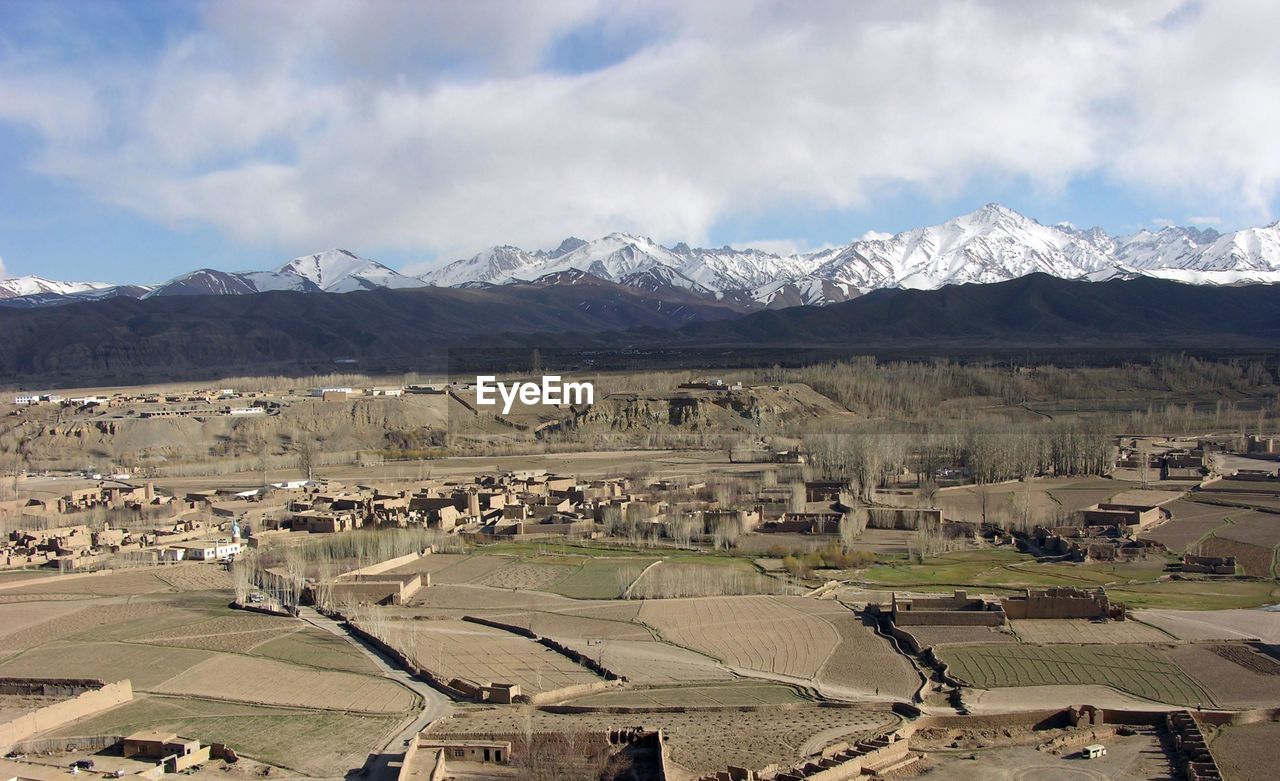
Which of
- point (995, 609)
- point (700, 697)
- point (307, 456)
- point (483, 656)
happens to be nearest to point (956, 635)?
point (995, 609)

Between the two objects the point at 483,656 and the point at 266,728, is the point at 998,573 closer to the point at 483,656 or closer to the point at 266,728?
the point at 483,656

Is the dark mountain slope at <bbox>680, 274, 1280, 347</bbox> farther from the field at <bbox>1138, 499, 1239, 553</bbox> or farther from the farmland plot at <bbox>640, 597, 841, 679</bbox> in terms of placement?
the farmland plot at <bbox>640, 597, 841, 679</bbox>

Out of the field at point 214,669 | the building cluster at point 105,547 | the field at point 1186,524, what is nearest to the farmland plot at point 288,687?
the field at point 214,669

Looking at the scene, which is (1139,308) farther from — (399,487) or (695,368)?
(399,487)

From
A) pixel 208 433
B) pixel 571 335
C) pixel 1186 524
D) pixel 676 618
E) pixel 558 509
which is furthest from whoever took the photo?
pixel 571 335

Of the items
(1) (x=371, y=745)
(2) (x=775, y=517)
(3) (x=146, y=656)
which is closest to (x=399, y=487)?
(2) (x=775, y=517)

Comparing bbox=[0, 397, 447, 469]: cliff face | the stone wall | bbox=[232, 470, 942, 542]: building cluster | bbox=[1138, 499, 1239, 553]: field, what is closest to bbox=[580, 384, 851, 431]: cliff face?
bbox=[0, 397, 447, 469]: cliff face
